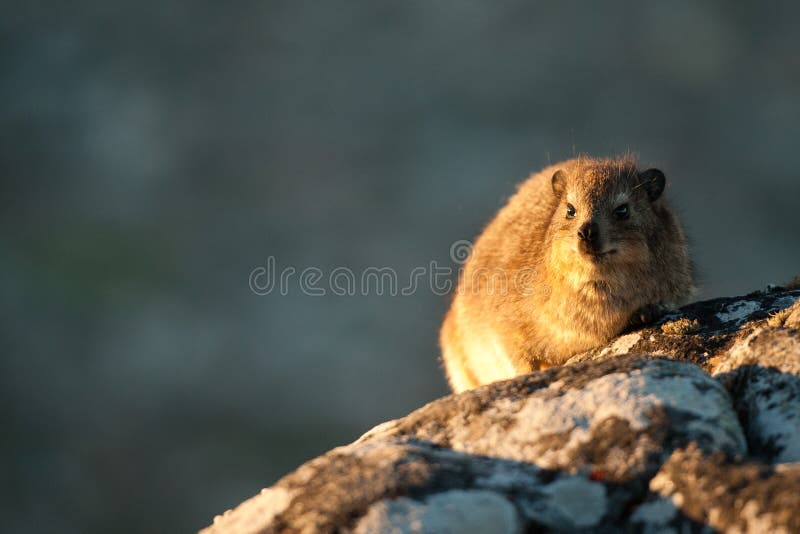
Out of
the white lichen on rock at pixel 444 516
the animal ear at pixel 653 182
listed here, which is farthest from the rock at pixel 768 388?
the animal ear at pixel 653 182

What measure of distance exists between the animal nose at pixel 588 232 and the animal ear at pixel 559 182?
1.07 m

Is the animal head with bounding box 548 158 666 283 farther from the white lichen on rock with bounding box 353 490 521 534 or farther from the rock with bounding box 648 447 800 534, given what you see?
the white lichen on rock with bounding box 353 490 521 534

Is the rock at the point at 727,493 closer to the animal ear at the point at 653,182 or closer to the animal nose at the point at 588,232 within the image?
the animal nose at the point at 588,232

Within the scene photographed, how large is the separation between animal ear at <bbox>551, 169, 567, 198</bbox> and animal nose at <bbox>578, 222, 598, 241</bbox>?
42.2 inches

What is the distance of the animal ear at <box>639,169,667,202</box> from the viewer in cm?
827

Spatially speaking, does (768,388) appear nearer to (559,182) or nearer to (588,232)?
(588,232)

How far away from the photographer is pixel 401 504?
379 centimetres

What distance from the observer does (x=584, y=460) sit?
4059 mm

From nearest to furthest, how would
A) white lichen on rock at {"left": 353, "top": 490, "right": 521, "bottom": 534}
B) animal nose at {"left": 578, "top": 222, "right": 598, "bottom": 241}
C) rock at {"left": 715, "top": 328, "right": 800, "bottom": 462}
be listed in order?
1. white lichen on rock at {"left": 353, "top": 490, "right": 521, "bottom": 534}
2. rock at {"left": 715, "top": 328, "right": 800, "bottom": 462}
3. animal nose at {"left": 578, "top": 222, "right": 598, "bottom": 241}

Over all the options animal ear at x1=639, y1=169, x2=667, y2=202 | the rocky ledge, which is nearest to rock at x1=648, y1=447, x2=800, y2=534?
the rocky ledge

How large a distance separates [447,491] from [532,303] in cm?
462

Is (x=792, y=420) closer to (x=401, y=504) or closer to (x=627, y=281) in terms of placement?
(x=401, y=504)

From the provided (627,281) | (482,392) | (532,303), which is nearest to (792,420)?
(482,392)

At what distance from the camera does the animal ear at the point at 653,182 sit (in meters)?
8.27
